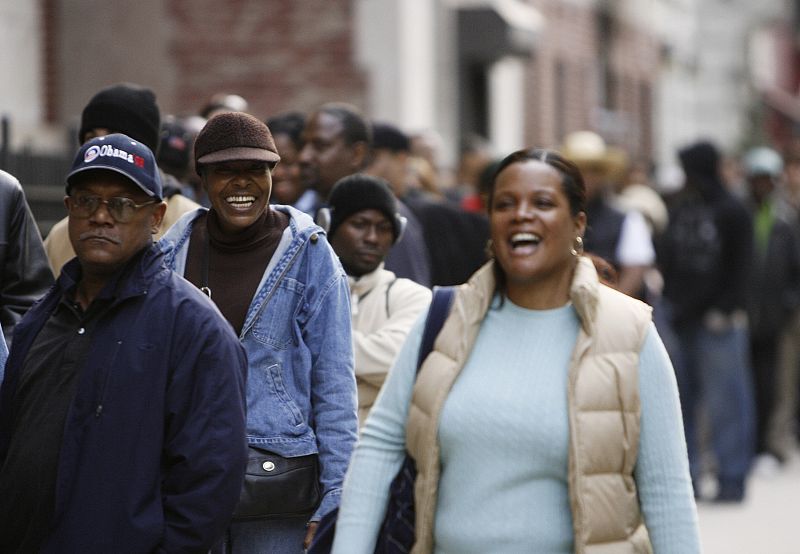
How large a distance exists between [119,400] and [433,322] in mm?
821

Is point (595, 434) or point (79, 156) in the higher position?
point (79, 156)

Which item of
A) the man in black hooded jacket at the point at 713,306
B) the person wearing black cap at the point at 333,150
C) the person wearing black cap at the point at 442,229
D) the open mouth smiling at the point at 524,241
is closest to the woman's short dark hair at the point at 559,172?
the open mouth smiling at the point at 524,241

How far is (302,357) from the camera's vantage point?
5285 mm

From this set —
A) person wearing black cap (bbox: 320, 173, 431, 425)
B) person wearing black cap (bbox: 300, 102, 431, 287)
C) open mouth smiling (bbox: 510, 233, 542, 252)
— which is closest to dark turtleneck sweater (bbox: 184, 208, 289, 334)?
person wearing black cap (bbox: 320, 173, 431, 425)

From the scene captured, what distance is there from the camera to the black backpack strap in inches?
176

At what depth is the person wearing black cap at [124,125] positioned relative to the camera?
21.3ft

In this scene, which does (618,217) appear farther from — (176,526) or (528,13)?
(528,13)

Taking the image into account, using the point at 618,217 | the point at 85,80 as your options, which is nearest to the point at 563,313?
the point at 618,217

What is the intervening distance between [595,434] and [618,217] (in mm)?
6828

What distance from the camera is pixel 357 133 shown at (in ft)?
25.9

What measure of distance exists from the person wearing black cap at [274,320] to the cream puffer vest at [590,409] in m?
0.85

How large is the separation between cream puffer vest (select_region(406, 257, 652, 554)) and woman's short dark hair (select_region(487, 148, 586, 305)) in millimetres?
45

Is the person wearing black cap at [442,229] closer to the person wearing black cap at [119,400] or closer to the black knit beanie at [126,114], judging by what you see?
the black knit beanie at [126,114]

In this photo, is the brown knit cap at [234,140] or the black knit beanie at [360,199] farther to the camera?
the black knit beanie at [360,199]
